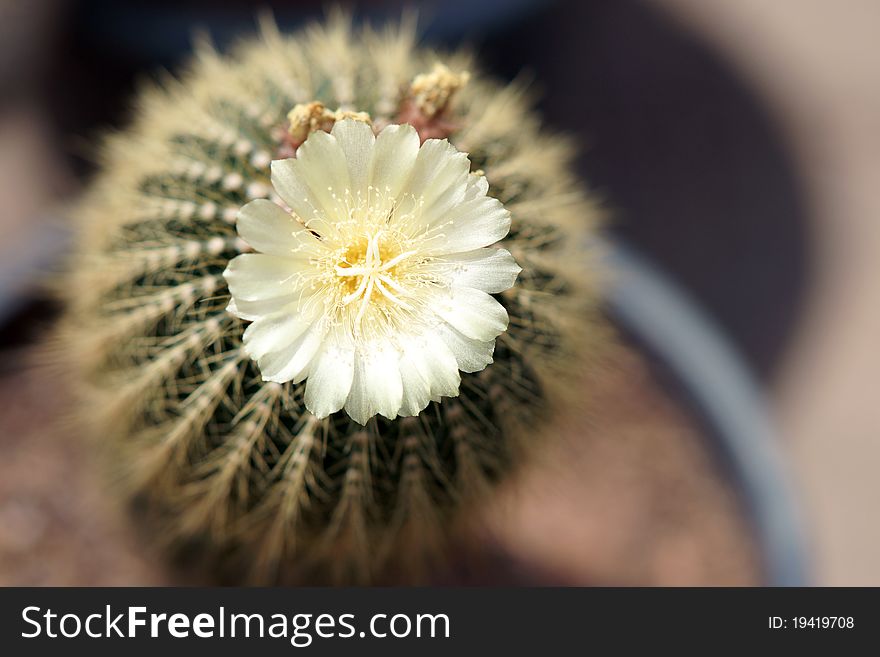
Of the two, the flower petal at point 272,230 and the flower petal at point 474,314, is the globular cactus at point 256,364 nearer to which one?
the flower petal at point 272,230

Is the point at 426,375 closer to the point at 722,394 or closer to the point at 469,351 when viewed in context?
the point at 469,351

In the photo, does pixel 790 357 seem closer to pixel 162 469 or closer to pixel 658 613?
pixel 658 613

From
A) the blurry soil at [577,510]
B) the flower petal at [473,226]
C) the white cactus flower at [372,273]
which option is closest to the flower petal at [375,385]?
the white cactus flower at [372,273]

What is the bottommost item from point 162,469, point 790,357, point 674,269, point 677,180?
point 162,469

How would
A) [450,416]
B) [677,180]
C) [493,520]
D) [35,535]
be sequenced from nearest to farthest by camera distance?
1. [450,416]
2. [493,520]
3. [35,535]
4. [677,180]

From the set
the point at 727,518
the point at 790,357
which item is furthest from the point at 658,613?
the point at 790,357

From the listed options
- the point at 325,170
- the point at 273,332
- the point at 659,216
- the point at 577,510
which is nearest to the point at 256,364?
the point at 273,332
